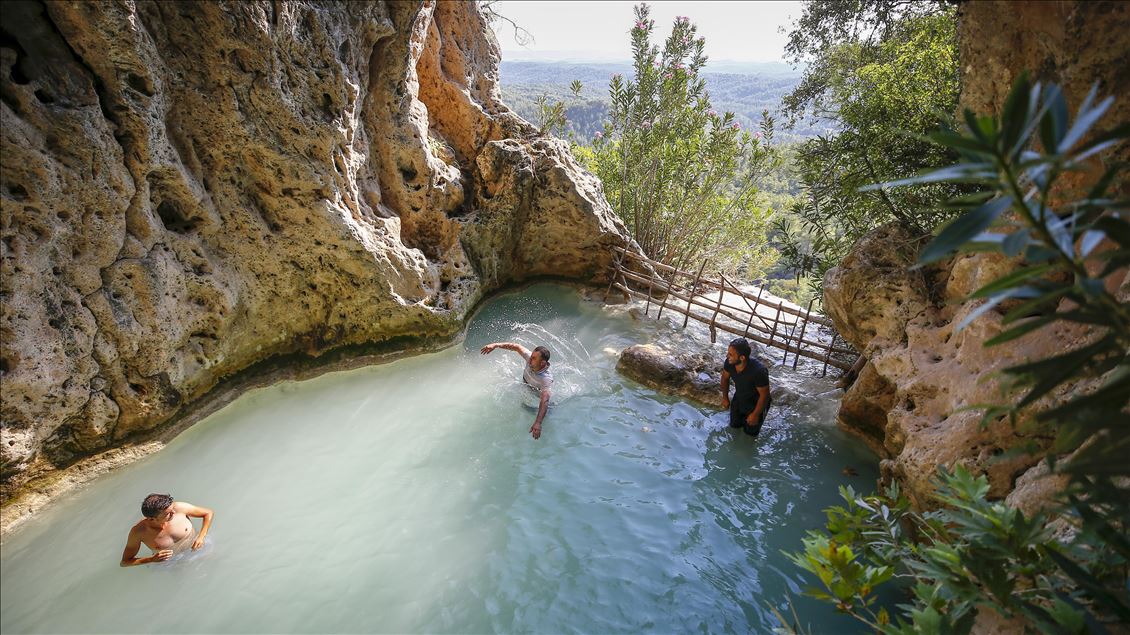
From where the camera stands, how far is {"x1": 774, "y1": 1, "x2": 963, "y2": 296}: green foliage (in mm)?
5062

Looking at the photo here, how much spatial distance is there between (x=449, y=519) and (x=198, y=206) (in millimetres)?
4173

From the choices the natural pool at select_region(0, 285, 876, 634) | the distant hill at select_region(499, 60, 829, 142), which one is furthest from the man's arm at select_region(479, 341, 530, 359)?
the distant hill at select_region(499, 60, 829, 142)

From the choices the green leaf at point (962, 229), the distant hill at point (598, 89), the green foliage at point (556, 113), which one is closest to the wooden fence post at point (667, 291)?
the green foliage at point (556, 113)

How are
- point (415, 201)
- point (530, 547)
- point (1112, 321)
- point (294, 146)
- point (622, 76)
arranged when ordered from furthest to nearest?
point (622, 76) < point (415, 201) < point (294, 146) < point (530, 547) < point (1112, 321)

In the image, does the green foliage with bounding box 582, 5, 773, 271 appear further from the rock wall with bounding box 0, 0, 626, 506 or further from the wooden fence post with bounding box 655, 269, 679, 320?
the rock wall with bounding box 0, 0, 626, 506

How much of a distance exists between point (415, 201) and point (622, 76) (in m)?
5.76

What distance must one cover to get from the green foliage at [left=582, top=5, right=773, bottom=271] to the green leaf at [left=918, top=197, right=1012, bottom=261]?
9.52 metres

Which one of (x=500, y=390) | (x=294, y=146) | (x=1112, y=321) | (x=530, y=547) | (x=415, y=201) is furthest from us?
(x=415, y=201)

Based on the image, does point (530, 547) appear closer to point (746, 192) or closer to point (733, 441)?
point (733, 441)

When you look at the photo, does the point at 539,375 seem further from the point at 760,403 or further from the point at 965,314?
the point at 965,314

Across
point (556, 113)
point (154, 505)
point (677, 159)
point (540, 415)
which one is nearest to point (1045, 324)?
point (540, 415)

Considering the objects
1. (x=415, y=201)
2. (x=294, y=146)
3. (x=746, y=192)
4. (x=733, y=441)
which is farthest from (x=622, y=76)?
(x=733, y=441)

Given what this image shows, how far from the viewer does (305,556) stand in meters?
4.12

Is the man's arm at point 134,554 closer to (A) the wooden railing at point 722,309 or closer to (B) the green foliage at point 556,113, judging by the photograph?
(A) the wooden railing at point 722,309
